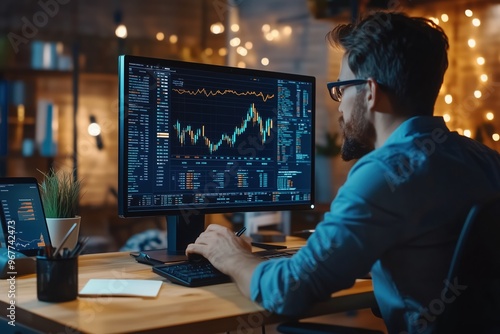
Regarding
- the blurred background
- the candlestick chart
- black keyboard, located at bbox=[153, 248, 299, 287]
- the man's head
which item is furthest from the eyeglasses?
the blurred background

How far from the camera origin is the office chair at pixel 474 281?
1338 millimetres

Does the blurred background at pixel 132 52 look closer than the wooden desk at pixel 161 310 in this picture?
No

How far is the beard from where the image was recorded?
5.51 ft

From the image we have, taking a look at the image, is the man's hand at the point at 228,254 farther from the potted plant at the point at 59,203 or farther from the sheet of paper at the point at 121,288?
the potted plant at the point at 59,203

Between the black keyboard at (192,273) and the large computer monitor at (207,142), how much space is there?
235mm

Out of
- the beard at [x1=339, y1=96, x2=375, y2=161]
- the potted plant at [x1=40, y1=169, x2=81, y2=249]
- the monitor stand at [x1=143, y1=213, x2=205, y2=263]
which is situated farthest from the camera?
the monitor stand at [x1=143, y1=213, x2=205, y2=263]

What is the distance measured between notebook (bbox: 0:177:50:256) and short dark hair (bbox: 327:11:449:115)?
0.94 meters

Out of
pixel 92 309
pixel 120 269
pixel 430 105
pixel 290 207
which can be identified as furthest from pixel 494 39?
pixel 92 309

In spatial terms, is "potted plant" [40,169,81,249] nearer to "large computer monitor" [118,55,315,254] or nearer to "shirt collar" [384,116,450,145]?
"large computer monitor" [118,55,315,254]

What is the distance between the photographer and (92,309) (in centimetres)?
142

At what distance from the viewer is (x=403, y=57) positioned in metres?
1.59

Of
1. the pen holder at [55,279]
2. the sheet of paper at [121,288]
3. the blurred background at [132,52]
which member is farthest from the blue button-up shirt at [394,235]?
the blurred background at [132,52]

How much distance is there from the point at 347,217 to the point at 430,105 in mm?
412

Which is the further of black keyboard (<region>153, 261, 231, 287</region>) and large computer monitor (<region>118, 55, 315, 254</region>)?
large computer monitor (<region>118, 55, 315, 254</region>)
